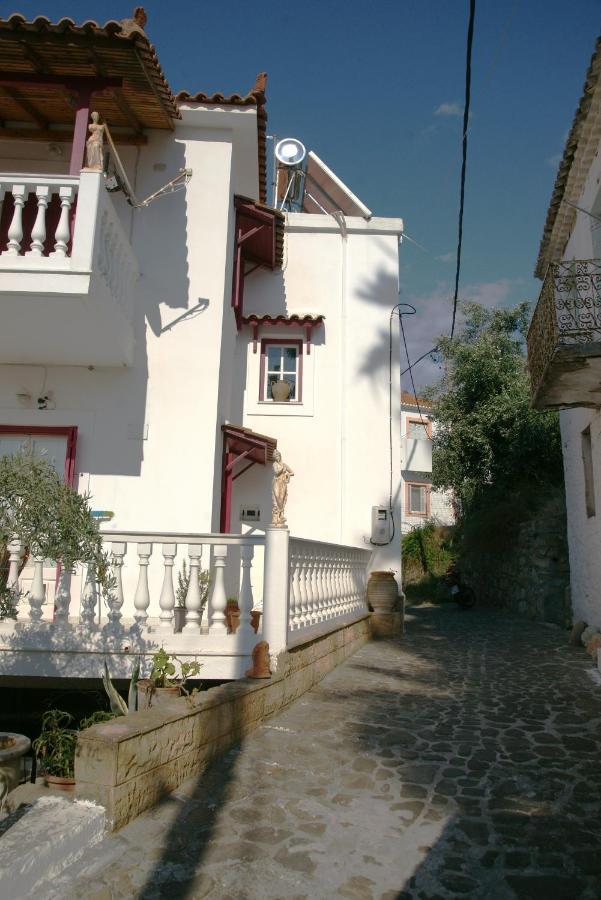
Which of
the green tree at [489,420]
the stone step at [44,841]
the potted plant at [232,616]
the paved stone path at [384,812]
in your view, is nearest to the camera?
the stone step at [44,841]

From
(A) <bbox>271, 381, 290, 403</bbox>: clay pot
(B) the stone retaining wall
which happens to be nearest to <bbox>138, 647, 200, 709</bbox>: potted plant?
(A) <bbox>271, 381, 290, 403</bbox>: clay pot

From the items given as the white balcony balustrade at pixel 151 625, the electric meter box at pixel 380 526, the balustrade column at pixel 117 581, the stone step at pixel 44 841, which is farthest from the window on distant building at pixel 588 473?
the stone step at pixel 44 841

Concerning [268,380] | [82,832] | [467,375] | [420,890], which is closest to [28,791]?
[82,832]

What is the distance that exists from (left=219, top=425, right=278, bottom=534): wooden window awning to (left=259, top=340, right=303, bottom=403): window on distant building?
1866 mm

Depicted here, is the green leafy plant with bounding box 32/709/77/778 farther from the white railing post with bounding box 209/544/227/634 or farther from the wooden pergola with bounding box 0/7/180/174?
the wooden pergola with bounding box 0/7/180/174

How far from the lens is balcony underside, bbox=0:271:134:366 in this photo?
6277 mm

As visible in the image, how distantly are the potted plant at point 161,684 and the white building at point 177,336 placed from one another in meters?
0.62

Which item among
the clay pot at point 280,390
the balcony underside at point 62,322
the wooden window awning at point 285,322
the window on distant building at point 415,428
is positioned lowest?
the balcony underside at point 62,322

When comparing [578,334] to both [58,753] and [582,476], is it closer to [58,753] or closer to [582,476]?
[582,476]

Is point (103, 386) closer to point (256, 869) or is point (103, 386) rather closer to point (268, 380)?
point (268, 380)

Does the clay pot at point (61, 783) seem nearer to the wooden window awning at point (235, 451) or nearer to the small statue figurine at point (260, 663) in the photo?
the small statue figurine at point (260, 663)


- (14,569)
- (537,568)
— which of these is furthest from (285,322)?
(537,568)

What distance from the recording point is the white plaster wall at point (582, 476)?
8273 mm

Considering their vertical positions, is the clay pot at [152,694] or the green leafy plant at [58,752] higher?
the clay pot at [152,694]
